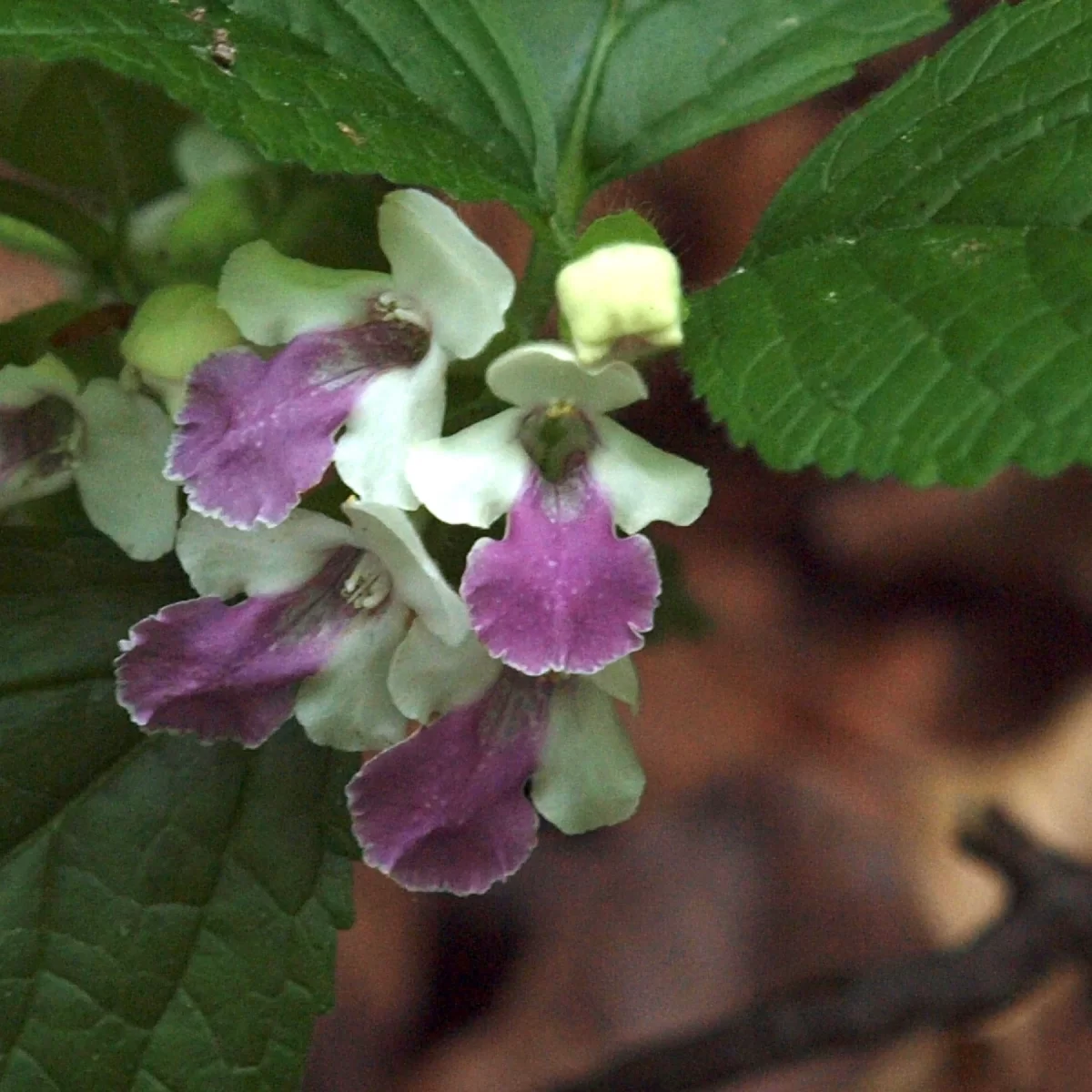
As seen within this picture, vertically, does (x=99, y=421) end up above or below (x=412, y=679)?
above

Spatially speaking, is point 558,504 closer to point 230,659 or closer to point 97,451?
point 230,659

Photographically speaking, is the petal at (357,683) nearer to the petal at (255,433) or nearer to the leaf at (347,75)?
the petal at (255,433)

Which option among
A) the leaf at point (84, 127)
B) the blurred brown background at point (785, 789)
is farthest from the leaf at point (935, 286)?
the blurred brown background at point (785, 789)

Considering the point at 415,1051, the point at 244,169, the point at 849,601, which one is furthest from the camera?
the point at 849,601

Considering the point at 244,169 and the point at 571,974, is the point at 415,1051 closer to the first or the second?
the point at 571,974

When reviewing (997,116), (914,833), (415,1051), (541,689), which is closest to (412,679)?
(541,689)

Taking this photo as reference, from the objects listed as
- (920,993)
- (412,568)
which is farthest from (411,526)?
(920,993)

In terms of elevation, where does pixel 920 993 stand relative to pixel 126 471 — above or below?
below
